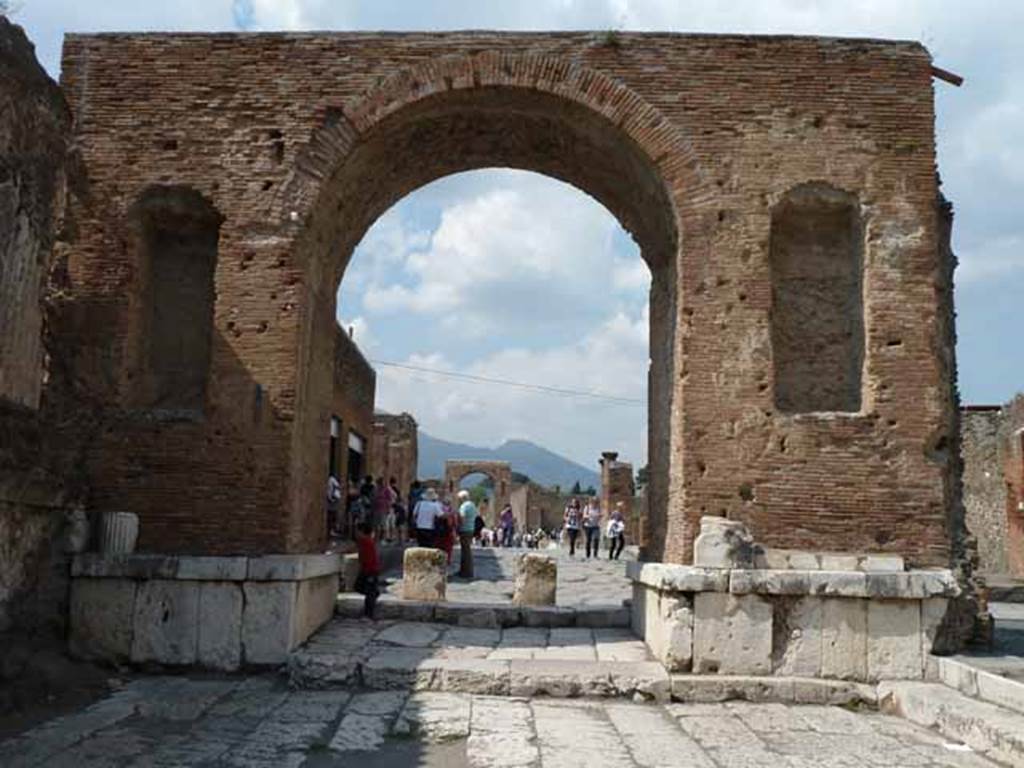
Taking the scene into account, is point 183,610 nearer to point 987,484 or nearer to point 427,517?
point 427,517

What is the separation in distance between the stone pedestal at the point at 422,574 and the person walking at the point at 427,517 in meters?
2.69

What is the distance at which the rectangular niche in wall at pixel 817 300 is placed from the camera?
9156 millimetres

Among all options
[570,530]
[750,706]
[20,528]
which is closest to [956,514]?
[750,706]

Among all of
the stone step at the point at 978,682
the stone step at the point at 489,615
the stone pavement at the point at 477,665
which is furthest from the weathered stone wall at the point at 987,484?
the stone pavement at the point at 477,665

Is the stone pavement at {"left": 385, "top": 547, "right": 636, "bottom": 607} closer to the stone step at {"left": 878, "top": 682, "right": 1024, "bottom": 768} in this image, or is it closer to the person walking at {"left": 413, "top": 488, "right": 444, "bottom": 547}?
the person walking at {"left": 413, "top": 488, "right": 444, "bottom": 547}

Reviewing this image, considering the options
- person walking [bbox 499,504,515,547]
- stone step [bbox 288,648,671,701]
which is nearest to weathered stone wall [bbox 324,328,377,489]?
stone step [bbox 288,648,671,701]

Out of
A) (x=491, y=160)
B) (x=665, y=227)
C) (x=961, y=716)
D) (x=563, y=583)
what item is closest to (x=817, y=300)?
(x=665, y=227)

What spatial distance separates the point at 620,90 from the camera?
9.23 metres

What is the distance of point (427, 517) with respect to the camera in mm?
13648

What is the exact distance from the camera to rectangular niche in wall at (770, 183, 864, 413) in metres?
9.16

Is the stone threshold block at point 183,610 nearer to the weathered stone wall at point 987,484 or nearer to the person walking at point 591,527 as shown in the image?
the person walking at point 591,527

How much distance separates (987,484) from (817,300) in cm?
1422

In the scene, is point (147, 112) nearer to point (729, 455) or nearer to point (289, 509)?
point (289, 509)

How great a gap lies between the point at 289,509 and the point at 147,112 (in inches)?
152
